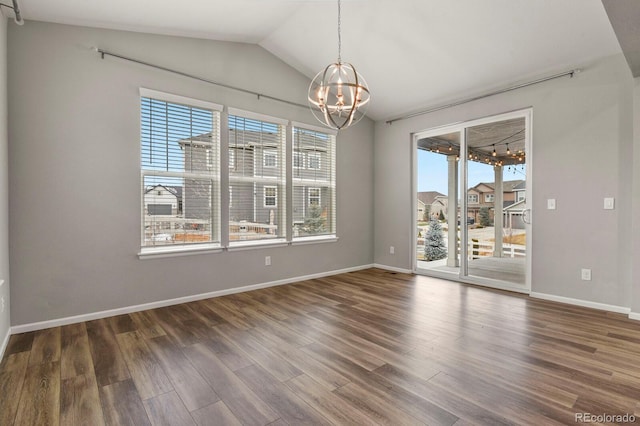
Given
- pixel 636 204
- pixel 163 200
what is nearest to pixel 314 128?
pixel 163 200

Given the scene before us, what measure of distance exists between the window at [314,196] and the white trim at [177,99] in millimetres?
1813

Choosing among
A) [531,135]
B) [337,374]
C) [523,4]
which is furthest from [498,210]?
[337,374]

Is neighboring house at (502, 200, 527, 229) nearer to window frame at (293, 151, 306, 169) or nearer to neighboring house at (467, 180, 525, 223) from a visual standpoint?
neighboring house at (467, 180, 525, 223)

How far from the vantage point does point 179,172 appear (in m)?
3.75

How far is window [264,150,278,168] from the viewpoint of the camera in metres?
4.49

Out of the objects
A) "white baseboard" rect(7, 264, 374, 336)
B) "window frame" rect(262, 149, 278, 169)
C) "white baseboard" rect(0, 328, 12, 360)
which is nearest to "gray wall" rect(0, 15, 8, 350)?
"white baseboard" rect(0, 328, 12, 360)

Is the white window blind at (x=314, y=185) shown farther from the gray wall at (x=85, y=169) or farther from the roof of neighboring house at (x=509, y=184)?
the roof of neighboring house at (x=509, y=184)

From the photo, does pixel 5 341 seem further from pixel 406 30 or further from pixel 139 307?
pixel 406 30

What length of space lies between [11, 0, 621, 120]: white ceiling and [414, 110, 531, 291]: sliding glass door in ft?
2.22

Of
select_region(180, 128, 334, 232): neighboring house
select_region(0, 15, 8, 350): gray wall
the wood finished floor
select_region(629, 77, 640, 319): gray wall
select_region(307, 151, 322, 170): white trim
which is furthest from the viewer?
select_region(307, 151, 322, 170): white trim

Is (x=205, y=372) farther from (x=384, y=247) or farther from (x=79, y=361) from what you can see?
(x=384, y=247)

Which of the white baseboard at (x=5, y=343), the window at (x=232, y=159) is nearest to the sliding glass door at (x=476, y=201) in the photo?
the window at (x=232, y=159)

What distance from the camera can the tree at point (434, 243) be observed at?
5191 mm

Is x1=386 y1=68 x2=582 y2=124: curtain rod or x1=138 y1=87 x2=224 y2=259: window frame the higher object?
x1=386 y1=68 x2=582 y2=124: curtain rod
